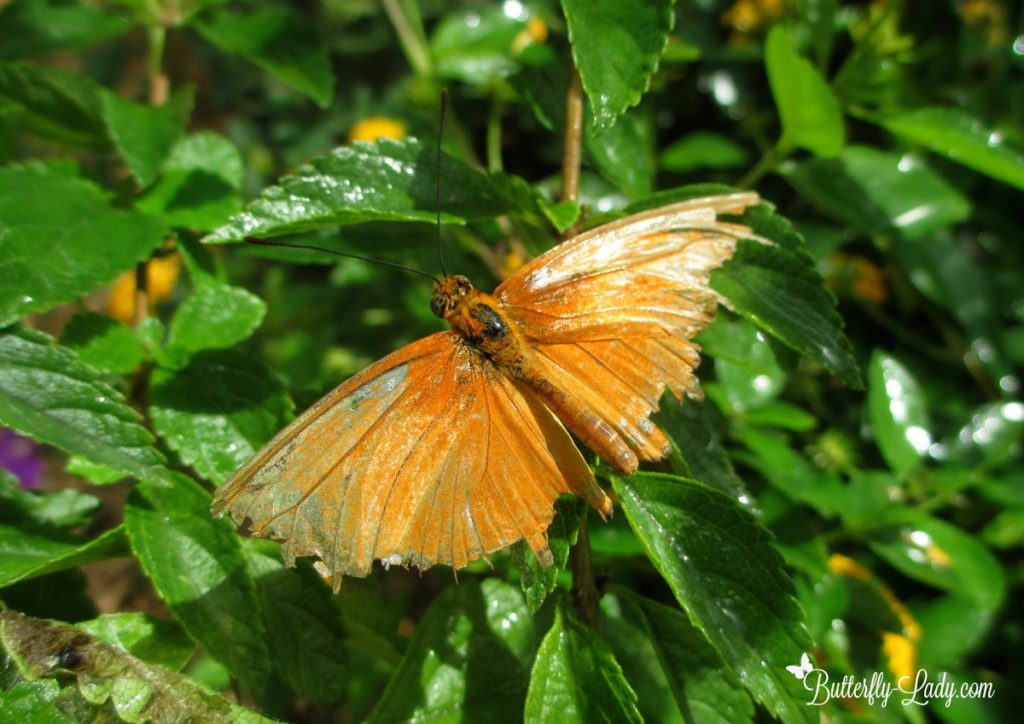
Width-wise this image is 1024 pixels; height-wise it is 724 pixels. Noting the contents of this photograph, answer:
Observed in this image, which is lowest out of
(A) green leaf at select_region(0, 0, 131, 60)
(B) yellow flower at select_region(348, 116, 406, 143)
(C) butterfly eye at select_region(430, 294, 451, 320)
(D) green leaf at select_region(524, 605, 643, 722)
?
(D) green leaf at select_region(524, 605, 643, 722)

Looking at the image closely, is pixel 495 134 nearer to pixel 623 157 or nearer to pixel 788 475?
pixel 623 157

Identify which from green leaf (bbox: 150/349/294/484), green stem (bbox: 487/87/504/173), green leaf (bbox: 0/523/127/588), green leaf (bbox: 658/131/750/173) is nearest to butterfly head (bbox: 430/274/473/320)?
green leaf (bbox: 150/349/294/484)

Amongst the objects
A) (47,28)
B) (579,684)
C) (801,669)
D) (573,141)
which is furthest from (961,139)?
(47,28)

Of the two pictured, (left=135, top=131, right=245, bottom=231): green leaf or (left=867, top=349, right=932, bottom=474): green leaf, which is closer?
(left=135, top=131, right=245, bottom=231): green leaf

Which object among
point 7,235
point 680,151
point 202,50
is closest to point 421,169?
point 7,235

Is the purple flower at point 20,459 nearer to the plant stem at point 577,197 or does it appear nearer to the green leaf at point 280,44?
the green leaf at point 280,44

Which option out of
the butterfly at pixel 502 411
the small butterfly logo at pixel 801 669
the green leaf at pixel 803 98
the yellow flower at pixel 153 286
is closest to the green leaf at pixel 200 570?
the butterfly at pixel 502 411

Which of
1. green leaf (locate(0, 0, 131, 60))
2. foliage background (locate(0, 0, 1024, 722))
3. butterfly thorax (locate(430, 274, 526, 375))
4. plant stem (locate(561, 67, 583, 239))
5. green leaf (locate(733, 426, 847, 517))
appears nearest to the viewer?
foliage background (locate(0, 0, 1024, 722))

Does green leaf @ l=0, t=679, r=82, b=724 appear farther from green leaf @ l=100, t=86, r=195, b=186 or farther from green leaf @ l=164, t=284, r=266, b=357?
green leaf @ l=100, t=86, r=195, b=186

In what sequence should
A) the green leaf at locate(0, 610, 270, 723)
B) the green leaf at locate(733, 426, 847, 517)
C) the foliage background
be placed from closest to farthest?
the green leaf at locate(0, 610, 270, 723)
the foliage background
the green leaf at locate(733, 426, 847, 517)

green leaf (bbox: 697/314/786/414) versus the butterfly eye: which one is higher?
green leaf (bbox: 697/314/786/414)
